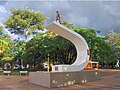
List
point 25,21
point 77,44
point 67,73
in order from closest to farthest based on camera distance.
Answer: point 67,73, point 77,44, point 25,21

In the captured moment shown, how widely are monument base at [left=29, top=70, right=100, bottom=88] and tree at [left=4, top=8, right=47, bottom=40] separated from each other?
88.7 feet

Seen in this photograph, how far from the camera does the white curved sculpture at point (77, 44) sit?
17453 millimetres

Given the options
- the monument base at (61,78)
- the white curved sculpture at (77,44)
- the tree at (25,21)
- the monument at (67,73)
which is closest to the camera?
the monument base at (61,78)

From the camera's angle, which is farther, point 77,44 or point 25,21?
point 25,21

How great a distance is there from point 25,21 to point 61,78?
30979 millimetres

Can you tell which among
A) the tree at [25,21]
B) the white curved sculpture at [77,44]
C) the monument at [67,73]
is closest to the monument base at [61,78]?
the monument at [67,73]

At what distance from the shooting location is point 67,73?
16.2 m

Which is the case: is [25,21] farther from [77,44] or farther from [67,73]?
[67,73]

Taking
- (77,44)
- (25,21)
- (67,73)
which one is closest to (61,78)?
(67,73)

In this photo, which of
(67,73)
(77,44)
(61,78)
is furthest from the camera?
(77,44)

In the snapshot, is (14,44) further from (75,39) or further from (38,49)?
(75,39)

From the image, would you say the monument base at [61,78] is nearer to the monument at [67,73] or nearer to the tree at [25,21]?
the monument at [67,73]

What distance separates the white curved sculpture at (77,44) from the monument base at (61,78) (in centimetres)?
74

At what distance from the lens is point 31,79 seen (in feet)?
63.8
